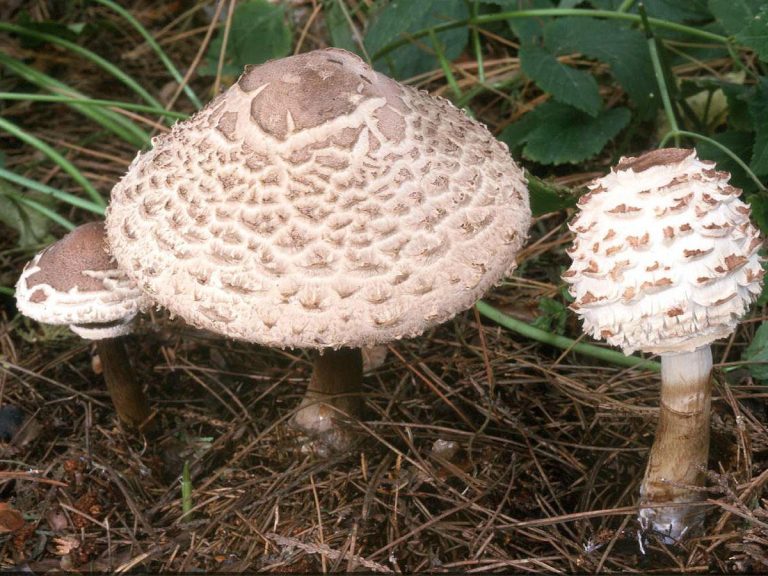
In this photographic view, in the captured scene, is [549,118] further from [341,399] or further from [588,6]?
[341,399]

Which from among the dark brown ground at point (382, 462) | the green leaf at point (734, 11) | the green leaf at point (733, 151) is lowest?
the dark brown ground at point (382, 462)

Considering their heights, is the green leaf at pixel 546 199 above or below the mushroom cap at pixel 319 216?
below

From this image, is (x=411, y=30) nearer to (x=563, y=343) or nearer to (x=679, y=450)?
(x=563, y=343)

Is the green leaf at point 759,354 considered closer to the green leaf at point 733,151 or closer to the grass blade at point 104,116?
the green leaf at point 733,151

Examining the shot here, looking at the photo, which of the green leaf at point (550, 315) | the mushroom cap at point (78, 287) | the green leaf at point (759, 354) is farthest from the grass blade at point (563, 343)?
the mushroom cap at point (78, 287)

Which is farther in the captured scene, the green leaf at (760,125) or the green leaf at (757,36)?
the green leaf at (760,125)

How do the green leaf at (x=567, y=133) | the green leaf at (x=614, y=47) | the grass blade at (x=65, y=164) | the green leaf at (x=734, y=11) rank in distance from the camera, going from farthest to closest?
the grass blade at (x=65, y=164)
the green leaf at (x=567, y=133)
the green leaf at (x=614, y=47)
the green leaf at (x=734, y=11)
